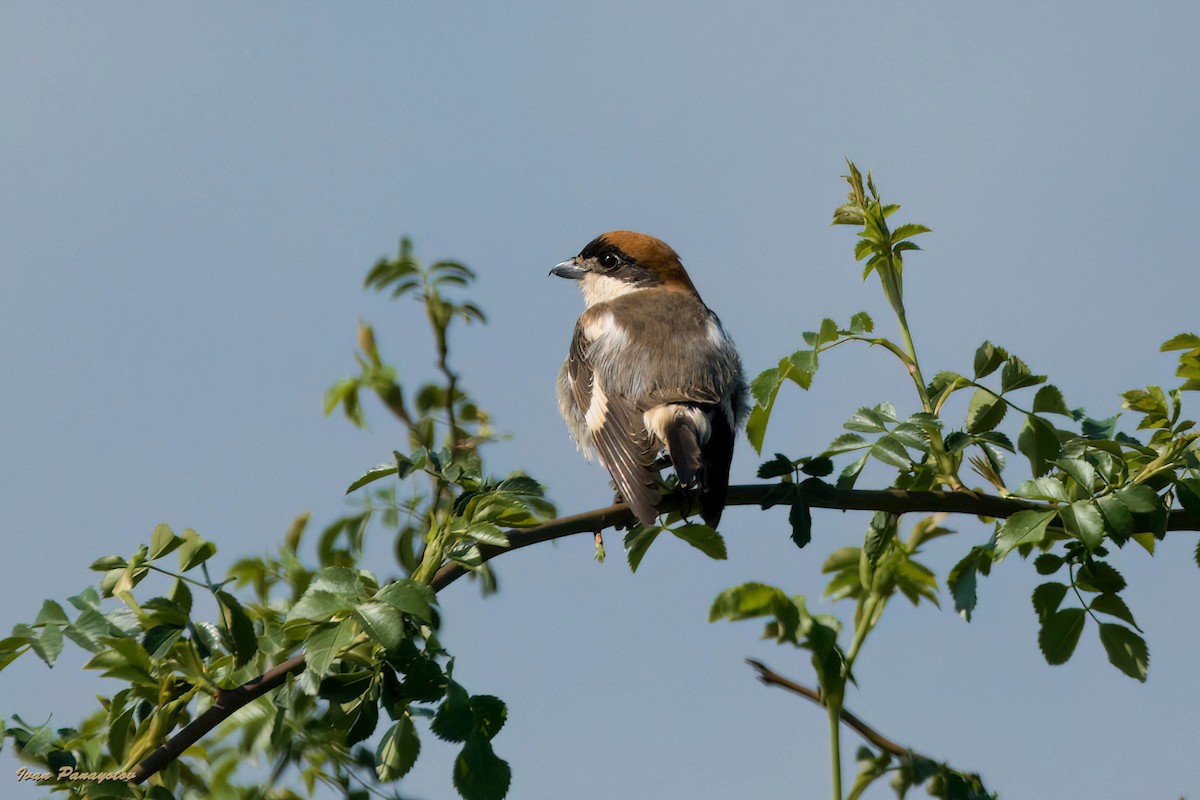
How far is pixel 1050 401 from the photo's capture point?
3189 millimetres

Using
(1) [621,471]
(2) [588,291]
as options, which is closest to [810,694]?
(1) [621,471]

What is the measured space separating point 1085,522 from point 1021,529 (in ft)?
0.41

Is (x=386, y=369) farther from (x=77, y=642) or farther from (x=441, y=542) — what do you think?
(x=77, y=642)

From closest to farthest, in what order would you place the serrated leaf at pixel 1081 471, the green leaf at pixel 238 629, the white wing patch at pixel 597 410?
1. the green leaf at pixel 238 629
2. the serrated leaf at pixel 1081 471
3. the white wing patch at pixel 597 410

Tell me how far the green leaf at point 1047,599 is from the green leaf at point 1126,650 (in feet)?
0.40

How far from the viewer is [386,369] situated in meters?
3.41

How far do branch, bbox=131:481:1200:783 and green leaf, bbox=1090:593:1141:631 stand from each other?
19 centimetres

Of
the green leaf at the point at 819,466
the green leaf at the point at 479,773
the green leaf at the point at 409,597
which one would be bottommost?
the green leaf at the point at 479,773

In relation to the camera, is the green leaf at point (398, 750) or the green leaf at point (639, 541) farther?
the green leaf at point (639, 541)

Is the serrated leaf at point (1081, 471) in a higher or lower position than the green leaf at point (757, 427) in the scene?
lower

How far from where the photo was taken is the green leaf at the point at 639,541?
121 inches

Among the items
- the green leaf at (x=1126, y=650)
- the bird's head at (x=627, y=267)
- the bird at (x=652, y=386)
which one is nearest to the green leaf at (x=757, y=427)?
the bird at (x=652, y=386)

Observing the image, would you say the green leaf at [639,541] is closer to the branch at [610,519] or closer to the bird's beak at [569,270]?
the branch at [610,519]

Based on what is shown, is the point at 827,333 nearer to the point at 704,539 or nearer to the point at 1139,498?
the point at 704,539
